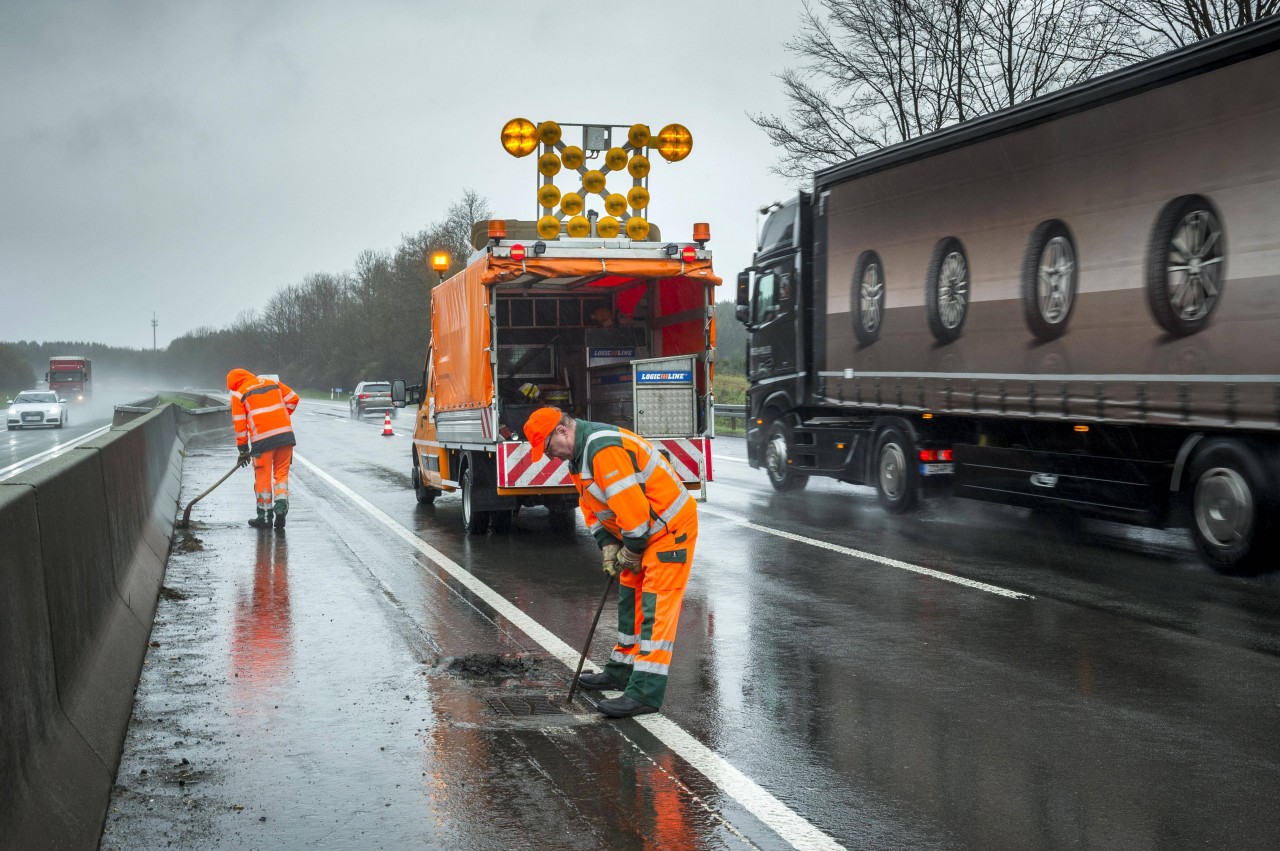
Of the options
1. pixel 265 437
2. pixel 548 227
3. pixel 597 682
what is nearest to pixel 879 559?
pixel 548 227

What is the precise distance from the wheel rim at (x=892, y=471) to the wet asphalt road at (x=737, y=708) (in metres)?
2.60

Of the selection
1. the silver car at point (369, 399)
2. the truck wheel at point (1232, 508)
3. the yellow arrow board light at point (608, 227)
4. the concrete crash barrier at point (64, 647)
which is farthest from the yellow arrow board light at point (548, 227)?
the silver car at point (369, 399)

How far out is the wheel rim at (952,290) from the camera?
1255 centimetres

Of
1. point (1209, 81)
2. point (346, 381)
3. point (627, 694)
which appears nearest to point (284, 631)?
point (627, 694)

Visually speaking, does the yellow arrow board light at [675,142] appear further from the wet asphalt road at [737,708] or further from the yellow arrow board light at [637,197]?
the wet asphalt road at [737,708]

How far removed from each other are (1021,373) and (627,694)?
702 centimetres

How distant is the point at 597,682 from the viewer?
6434mm

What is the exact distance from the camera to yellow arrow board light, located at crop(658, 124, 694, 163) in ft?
45.5

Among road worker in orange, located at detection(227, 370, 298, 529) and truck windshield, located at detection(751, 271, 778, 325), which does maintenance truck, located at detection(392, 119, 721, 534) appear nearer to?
road worker in orange, located at detection(227, 370, 298, 529)

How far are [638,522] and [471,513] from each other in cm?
711

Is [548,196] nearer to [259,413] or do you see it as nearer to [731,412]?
[259,413]

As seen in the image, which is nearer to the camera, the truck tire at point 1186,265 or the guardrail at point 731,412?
the truck tire at point 1186,265

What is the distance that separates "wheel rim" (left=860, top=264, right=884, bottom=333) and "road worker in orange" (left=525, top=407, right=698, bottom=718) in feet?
27.3

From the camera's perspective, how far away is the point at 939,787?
15.9 feet
